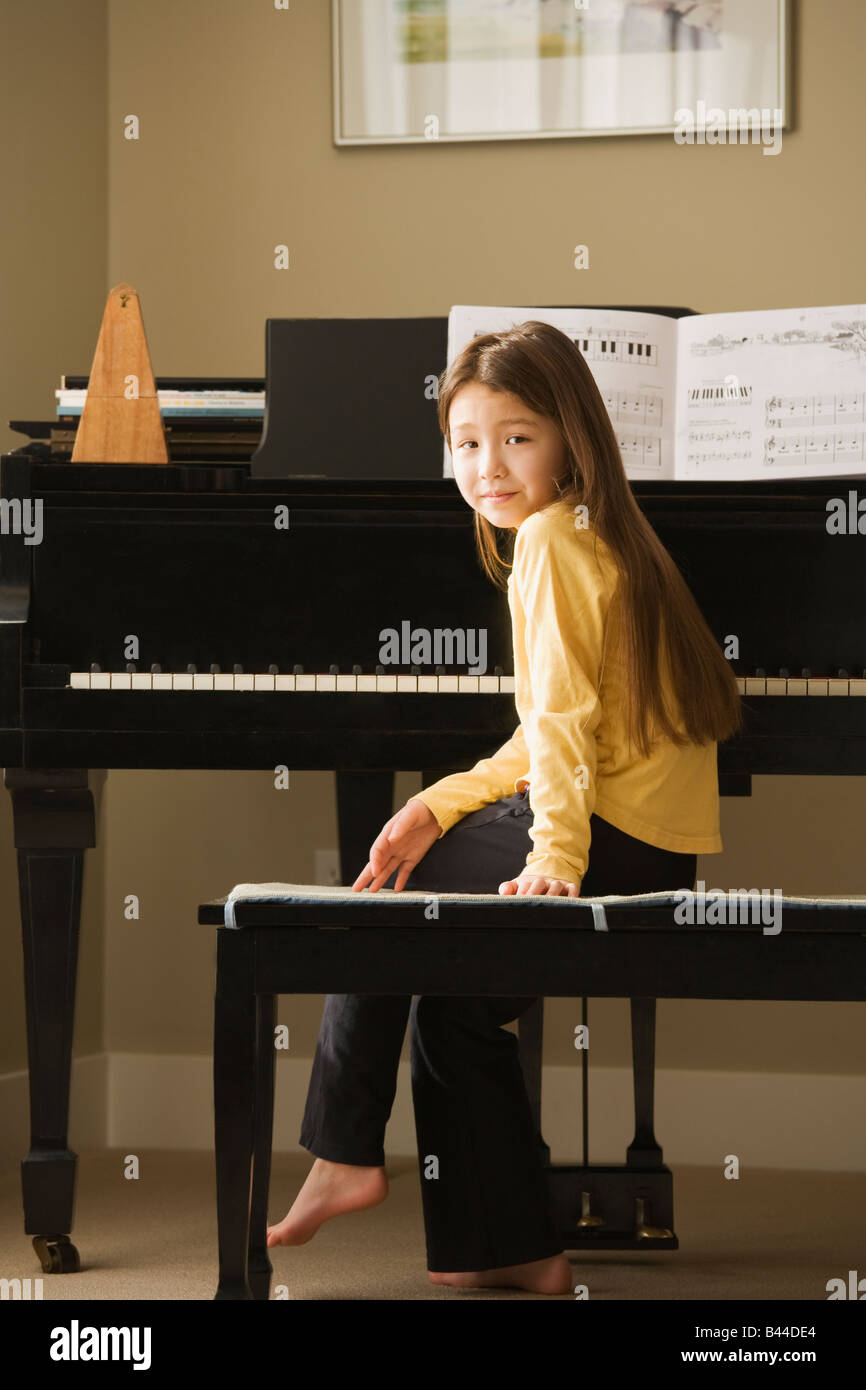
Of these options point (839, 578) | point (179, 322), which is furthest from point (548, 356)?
point (179, 322)

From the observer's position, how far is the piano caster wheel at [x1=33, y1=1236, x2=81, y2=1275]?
2217 mm

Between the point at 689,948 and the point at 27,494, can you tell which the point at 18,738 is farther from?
the point at 689,948

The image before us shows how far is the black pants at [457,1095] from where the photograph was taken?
191cm

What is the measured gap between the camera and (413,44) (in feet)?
10.4

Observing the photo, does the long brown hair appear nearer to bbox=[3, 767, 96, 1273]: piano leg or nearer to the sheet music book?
the sheet music book

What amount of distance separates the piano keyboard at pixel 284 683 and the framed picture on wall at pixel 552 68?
1.49 meters

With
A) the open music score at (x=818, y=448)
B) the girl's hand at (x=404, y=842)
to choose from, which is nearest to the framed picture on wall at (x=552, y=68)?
the open music score at (x=818, y=448)

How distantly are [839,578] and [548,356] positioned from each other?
1.85ft

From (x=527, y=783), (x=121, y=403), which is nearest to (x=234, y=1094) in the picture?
(x=527, y=783)

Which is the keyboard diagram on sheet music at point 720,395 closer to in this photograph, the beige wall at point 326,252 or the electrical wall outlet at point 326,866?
the beige wall at point 326,252

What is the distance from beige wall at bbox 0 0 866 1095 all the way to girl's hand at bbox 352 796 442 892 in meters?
1.24

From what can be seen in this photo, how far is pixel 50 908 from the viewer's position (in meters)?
2.12

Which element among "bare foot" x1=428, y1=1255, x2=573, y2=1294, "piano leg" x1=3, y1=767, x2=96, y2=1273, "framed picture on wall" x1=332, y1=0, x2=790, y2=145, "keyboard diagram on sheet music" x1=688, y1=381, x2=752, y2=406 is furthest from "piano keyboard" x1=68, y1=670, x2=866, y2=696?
"framed picture on wall" x1=332, y1=0, x2=790, y2=145

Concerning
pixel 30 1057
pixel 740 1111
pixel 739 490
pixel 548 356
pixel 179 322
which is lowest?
pixel 740 1111
